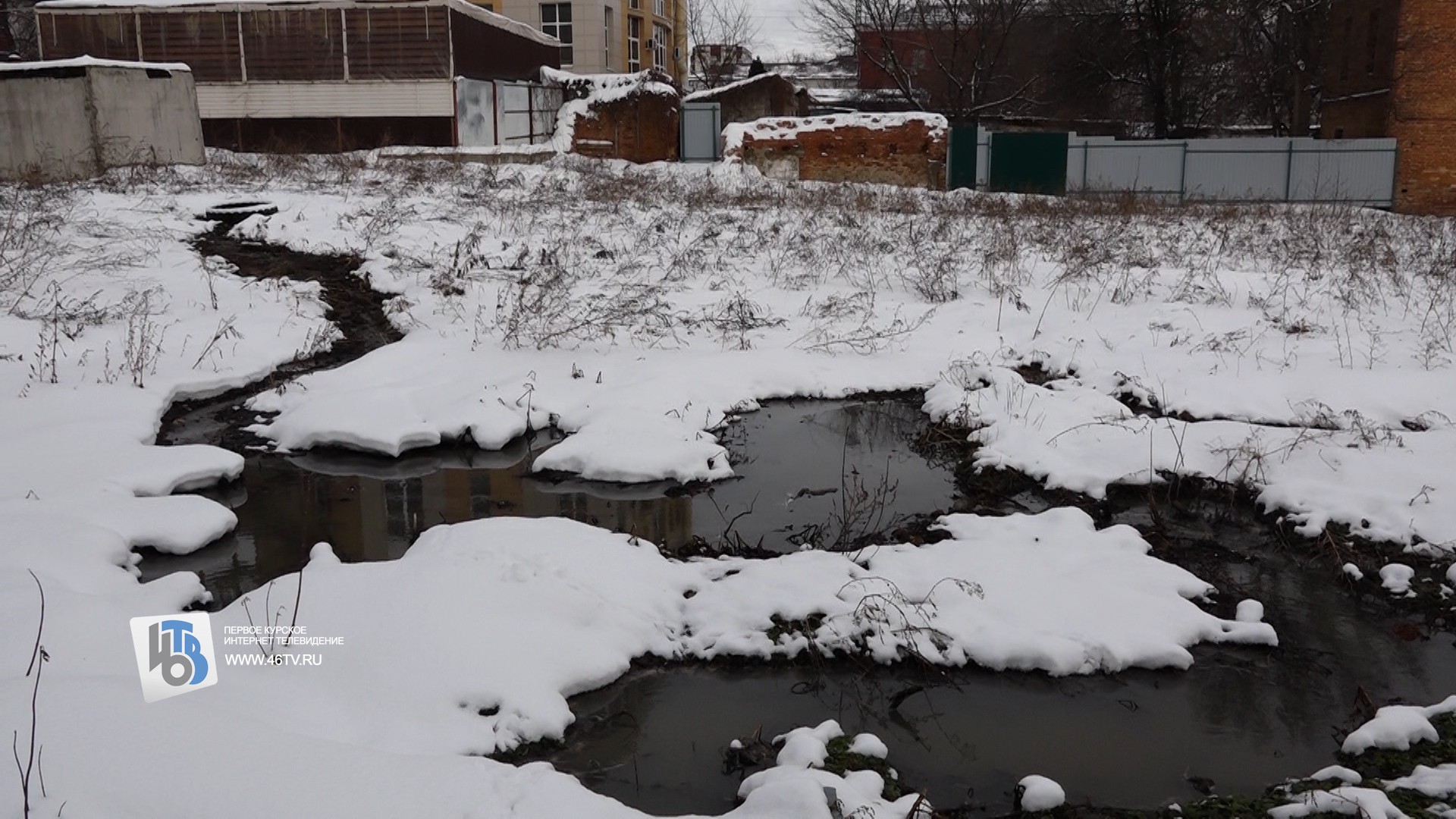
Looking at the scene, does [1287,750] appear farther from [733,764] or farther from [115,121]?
[115,121]

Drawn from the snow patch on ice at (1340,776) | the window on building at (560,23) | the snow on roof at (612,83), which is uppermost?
the window on building at (560,23)

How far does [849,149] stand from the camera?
78.8 ft

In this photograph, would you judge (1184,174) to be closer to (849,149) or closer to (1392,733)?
(849,149)

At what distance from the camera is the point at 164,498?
538cm

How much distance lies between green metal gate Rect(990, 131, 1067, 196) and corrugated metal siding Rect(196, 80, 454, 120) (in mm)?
13597

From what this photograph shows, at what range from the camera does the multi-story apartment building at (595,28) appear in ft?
116

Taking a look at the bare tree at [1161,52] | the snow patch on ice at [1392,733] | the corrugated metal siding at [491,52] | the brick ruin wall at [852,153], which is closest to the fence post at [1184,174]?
the brick ruin wall at [852,153]

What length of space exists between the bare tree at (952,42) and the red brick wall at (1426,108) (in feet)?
42.4

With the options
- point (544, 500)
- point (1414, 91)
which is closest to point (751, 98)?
point (1414, 91)

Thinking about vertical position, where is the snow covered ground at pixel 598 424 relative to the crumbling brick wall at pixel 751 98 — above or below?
below

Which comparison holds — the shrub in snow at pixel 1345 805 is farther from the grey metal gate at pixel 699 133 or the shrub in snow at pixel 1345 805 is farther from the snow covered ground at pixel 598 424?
the grey metal gate at pixel 699 133

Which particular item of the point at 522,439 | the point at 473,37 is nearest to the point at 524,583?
the point at 522,439

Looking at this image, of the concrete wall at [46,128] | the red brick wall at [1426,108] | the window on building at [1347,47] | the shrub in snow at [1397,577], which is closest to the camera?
the shrub in snow at [1397,577]

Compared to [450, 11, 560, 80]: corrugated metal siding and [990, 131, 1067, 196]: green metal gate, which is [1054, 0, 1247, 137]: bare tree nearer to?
[990, 131, 1067, 196]: green metal gate
